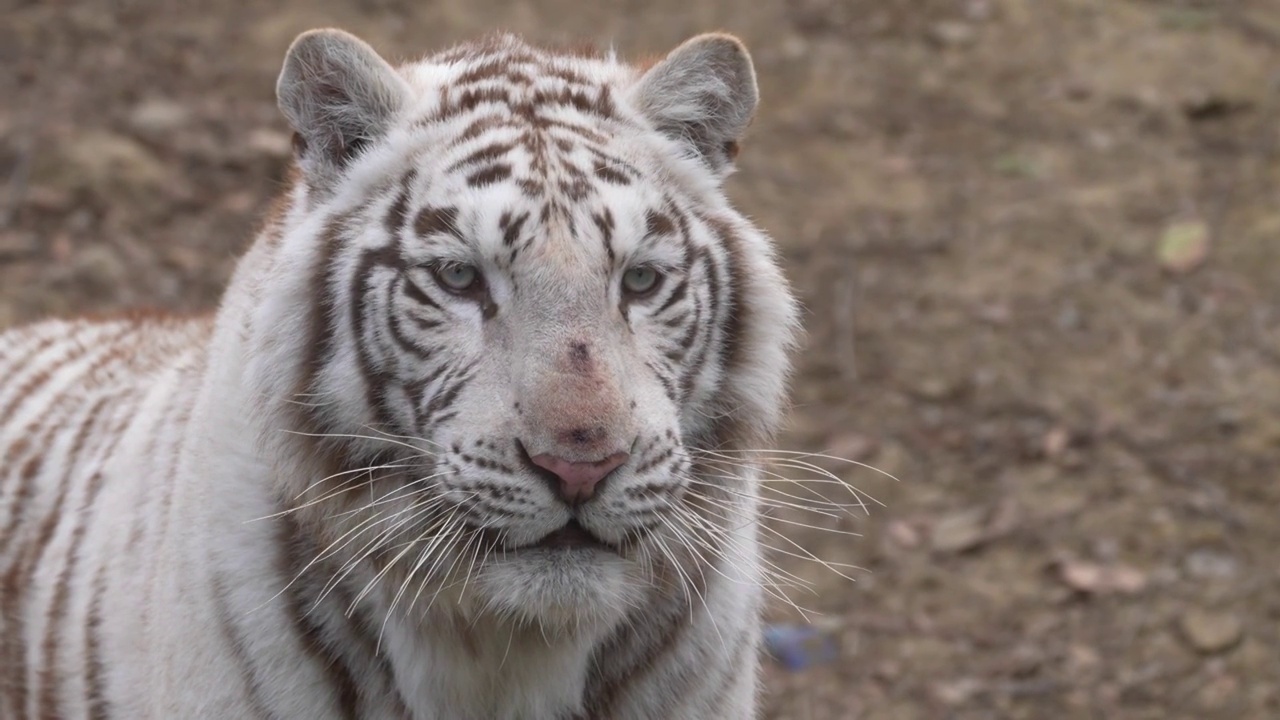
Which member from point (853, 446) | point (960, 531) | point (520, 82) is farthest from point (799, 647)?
point (520, 82)

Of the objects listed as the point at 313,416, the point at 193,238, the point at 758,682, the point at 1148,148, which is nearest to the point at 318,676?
the point at 313,416

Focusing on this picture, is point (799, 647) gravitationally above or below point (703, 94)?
below

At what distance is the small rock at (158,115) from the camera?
5020 millimetres

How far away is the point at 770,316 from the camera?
2.20 meters

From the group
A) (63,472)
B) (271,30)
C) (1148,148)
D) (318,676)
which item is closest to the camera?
(318,676)

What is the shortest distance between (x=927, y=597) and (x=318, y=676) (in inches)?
78.7

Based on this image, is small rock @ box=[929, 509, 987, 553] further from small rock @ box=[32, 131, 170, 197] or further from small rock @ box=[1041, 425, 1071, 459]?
small rock @ box=[32, 131, 170, 197]

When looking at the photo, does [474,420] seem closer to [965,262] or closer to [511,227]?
[511,227]

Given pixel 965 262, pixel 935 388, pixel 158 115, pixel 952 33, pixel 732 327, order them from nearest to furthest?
pixel 732 327 < pixel 935 388 < pixel 965 262 < pixel 158 115 < pixel 952 33

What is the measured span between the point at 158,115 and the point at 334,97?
3.24 meters

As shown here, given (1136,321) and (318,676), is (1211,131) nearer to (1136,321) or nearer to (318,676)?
(1136,321)

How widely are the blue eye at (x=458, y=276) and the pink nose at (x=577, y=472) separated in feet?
0.90

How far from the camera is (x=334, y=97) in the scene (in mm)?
2109

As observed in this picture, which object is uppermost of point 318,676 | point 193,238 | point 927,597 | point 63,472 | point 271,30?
point 271,30
